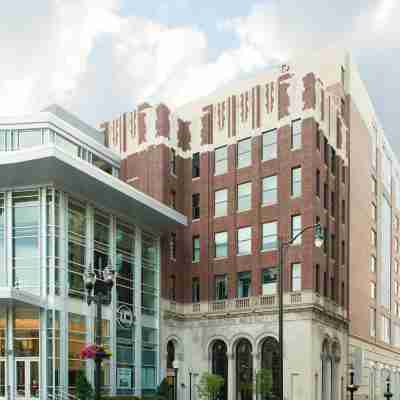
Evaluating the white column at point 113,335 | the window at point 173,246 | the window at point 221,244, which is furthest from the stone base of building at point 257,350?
→ the white column at point 113,335

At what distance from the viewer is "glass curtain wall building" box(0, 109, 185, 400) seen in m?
42.4

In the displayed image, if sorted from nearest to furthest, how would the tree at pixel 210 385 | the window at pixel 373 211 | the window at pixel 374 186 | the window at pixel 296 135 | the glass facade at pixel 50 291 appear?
the glass facade at pixel 50 291, the tree at pixel 210 385, the window at pixel 296 135, the window at pixel 373 211, the window at pixel 374 186

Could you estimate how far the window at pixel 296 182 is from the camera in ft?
173

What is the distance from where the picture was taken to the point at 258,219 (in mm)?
54594

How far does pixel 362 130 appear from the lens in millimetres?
69750

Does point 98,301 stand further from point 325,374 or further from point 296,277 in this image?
point 325,374

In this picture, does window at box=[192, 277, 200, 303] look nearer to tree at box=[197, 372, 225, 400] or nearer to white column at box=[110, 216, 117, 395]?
tree at box=[197, 372, 225, 400]

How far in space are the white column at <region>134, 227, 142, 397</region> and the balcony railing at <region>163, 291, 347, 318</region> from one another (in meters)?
3.70

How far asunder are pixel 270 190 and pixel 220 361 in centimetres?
1366

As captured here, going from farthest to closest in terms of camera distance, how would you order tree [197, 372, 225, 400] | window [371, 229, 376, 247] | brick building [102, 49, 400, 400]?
1. window [371, 229, 376, 247]
2. brick building [102, 49, 400, 400]
3. tree [197, 372, 225, 400]

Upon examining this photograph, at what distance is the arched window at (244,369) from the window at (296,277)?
238 inches

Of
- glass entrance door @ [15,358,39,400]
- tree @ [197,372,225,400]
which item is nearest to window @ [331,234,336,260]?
tree @ [197,372,225,400]

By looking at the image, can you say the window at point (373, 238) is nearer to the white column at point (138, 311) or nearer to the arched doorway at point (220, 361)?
the arched doorway at point (220, 361)

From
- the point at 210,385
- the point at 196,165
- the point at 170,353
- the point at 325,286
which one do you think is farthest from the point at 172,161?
the point at 210,385
